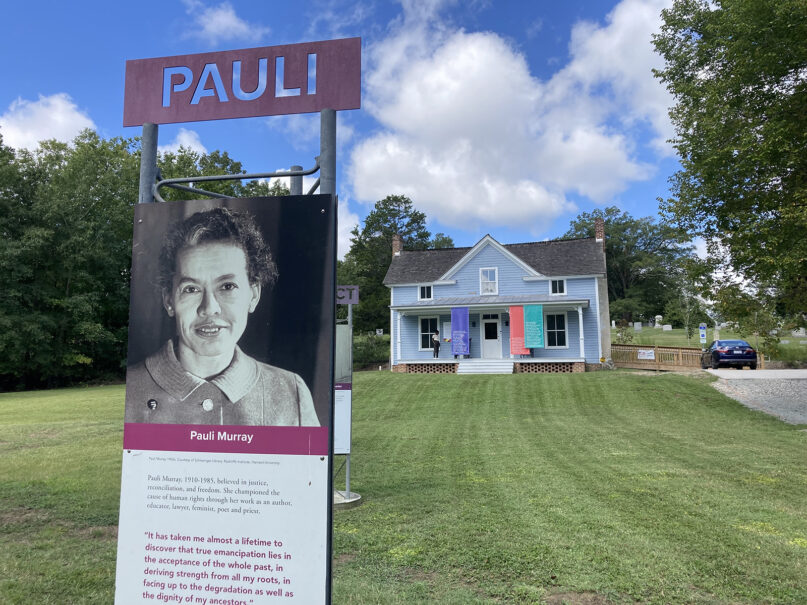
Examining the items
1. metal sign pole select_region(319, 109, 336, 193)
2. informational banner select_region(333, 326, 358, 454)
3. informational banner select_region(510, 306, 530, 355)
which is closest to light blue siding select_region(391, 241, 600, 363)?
informational banner select_region(510, 306, 530, 355)

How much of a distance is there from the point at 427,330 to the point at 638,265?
4531 cm

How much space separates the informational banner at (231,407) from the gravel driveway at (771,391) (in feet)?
45.1

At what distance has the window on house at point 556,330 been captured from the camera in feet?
84.7

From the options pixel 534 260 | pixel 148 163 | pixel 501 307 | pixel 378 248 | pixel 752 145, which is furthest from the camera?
Answer: pixel 378 248

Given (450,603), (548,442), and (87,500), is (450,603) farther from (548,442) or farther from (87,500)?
(548,442)

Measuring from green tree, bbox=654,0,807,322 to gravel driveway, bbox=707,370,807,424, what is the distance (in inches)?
98.0

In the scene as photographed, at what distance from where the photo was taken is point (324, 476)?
2.38 m

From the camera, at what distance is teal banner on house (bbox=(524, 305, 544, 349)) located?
81.9ft

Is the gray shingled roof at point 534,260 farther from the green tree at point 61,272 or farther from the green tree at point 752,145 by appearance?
the green tree at point 61,272

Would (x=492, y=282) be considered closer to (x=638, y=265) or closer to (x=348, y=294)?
(x=348, y=294)

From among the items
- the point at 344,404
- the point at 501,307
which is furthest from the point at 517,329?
the point at 344,404

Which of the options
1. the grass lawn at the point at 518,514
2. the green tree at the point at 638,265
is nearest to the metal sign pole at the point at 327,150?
the grass lawn at the point at 518,514

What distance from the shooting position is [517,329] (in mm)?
25156

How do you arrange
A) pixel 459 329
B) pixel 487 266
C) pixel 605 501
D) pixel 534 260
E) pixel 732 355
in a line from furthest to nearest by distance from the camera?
1. pixel 534 260
2. pixel 487 266
3. pixel 459 329
4. pixel 732 355
5. pixel 605 501
